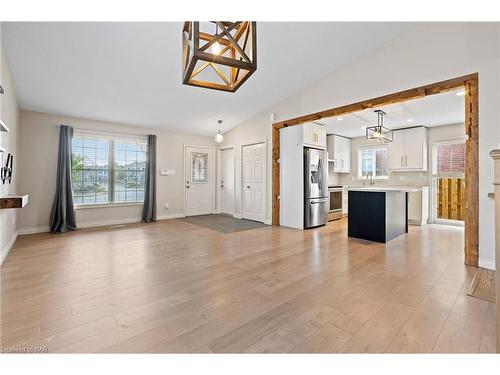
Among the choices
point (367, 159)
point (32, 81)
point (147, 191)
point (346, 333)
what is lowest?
point (346, 333)

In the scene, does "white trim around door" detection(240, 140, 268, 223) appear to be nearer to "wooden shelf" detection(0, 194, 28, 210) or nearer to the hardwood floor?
the hardwood floor

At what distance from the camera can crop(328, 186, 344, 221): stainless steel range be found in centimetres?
620

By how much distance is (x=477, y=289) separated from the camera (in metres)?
2.27

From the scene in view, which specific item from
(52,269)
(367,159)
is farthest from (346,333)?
(367,159)

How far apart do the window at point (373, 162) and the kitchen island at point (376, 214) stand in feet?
8.61

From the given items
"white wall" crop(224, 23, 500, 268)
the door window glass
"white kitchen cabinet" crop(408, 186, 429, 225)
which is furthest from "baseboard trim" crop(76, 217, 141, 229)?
"white kitchen cabinet" crop(408, 186, 429, 225)

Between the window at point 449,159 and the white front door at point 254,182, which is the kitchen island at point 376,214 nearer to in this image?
the white front door at point 254,182

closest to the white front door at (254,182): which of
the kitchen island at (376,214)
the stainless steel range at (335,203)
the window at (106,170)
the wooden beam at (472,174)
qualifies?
the stainless steel range at (335,203)

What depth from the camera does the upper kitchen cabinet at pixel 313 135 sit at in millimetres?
5176

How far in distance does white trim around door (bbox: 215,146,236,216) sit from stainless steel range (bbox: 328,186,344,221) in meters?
2.66

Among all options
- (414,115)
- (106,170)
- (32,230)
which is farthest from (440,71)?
(32,230)

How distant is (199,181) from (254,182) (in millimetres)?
1875
